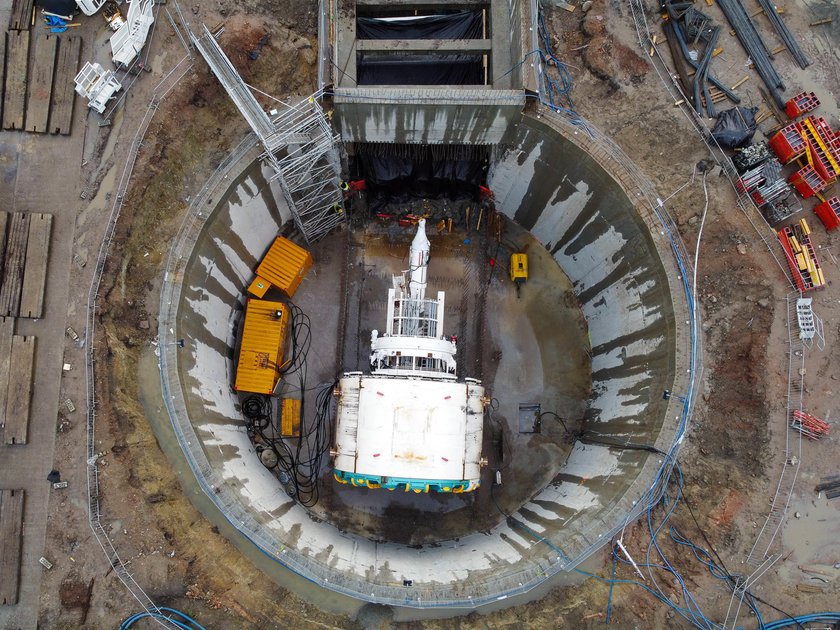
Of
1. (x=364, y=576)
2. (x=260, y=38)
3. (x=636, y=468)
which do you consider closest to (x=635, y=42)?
(x=260, y=38)

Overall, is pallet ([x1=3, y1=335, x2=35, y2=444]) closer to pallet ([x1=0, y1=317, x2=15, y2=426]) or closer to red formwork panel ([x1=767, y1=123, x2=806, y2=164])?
pallet ([x1=0, y1=317, x2=15, y2=426])

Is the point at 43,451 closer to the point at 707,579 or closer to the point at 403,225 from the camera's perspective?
the point at 403,225

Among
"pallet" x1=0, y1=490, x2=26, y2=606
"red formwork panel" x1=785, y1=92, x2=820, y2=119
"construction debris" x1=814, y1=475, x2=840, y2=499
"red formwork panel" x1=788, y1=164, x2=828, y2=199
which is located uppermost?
"red formwork panel" x1=785, y1=92, x2=820, y2=119

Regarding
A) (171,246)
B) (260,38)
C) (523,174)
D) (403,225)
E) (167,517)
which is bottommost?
(167,517)

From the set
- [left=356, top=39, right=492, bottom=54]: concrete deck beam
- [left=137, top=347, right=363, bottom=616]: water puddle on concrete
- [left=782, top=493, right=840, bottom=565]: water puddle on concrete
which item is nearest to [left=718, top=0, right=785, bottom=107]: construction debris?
[left=356, top=39, right=492, bottom=54]: concrete deck beam

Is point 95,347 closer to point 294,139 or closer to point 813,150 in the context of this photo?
point 294,139

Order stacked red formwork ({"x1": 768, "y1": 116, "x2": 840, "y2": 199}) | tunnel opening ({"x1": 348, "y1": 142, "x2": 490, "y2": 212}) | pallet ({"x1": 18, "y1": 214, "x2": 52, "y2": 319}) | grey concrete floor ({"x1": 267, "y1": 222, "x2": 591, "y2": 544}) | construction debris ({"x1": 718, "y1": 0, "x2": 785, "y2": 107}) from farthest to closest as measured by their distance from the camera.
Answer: grey concrete floor ({"x1": 267, "y1": 222, "x2": 591, "y2": 544}), tunnel opening ({"x1": 348, "y1": 142, "x2": 490, "y2": 212}), construction debris ({"x1": 718, "y1": 0, "x2": 785, "y2": 107}), stacked red formwork ({"x1": 768, "y1": 116, "x2": 840, "y2": 199}), pallet ({"x1": 18, "y1": 214, "x2": 52, "y2": 319})

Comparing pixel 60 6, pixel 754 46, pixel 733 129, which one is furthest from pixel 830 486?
pixel 60 6
